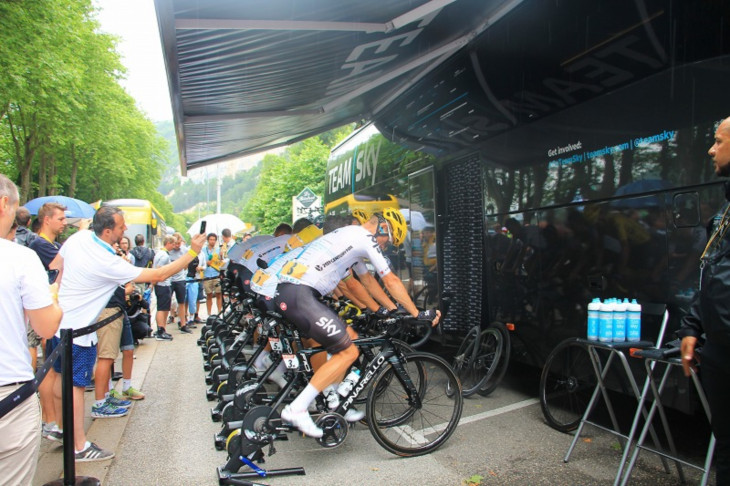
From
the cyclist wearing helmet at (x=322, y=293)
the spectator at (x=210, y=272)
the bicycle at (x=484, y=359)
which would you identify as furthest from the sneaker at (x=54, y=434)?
the spectator at (x=210, y=272)

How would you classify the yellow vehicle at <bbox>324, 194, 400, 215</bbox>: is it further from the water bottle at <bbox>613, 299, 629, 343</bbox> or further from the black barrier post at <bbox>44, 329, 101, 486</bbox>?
the black barrier post at <bbox>44, 329, 101, 486</bbox>

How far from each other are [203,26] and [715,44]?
3.44 m

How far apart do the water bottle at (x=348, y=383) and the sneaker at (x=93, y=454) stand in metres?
1.95

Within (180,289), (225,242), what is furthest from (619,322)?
(225,242)

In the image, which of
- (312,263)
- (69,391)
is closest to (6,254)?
(69,391)

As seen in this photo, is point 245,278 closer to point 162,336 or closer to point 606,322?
point 162,336

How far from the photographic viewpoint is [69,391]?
137 inches

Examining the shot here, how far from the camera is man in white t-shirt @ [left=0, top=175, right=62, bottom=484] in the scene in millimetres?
2309

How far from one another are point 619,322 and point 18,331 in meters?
3.60

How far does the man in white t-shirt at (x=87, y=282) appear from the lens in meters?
4.33

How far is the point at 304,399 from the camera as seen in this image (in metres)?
4.10

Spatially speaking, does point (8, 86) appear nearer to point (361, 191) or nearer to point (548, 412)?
point (361, 191)

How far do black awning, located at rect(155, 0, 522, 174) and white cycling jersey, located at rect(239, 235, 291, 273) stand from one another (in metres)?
1.73

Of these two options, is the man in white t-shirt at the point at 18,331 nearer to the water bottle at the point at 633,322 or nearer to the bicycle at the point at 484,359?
the water bottle at the point at 633,322
